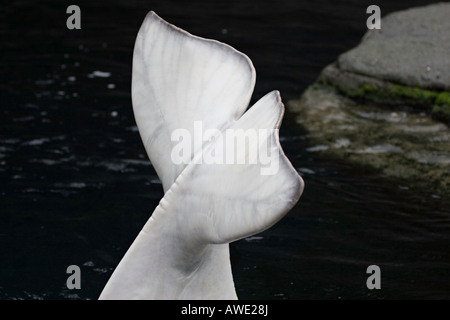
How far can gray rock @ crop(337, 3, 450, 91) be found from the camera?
7.06 meters

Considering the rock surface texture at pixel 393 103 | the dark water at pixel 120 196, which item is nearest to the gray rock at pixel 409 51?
the rock surface texture at pixel 393 103

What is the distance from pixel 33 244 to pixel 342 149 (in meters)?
2.70

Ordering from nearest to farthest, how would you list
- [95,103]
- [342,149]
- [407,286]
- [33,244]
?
[407,286] → [33,244] → [342,149] → [95,103]

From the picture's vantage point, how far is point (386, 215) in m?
5.32

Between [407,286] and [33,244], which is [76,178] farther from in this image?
[407,286]

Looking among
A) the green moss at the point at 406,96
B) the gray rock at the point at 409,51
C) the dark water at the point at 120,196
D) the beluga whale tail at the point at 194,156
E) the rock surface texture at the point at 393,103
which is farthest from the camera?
the gray rock at the point at 409,51

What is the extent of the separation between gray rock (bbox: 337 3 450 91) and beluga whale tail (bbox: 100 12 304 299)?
4.60 metres

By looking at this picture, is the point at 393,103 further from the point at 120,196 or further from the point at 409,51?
the point at 120,196

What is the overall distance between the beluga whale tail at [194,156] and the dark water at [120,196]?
168cm

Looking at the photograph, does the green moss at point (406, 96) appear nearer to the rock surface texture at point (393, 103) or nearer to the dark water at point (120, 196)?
the rock surface texture at point (393, 103)

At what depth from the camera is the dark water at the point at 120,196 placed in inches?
179

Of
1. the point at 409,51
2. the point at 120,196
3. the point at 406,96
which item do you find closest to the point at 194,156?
the point at 120,196

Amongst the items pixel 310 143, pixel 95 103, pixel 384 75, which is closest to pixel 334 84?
pixel 384 75
